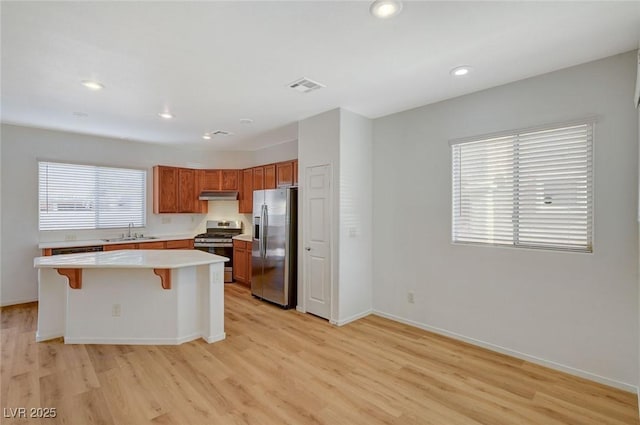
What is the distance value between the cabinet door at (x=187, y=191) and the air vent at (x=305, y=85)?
12.6 feet

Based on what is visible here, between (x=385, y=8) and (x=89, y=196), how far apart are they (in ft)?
18.5

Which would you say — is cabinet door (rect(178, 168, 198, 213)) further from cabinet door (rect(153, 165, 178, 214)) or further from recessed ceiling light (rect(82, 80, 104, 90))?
recessed ceiling light (rect(82, 80, 104, 90))

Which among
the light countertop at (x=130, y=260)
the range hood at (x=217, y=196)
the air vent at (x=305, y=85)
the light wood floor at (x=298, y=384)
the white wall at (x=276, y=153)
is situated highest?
the air vent at (x=305, y=85)

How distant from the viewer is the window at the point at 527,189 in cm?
264

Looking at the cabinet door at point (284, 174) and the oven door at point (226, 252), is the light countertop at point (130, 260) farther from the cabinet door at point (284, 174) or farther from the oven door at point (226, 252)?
the oven door at point (226, 252)

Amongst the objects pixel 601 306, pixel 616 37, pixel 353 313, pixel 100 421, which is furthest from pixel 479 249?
pixel 100 421

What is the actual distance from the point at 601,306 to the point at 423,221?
5.66 feet

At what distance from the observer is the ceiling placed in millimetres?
1949

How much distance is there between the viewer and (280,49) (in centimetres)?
239

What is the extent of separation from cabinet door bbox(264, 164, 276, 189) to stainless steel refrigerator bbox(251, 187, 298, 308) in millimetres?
682

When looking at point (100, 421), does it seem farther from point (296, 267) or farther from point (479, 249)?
point (479, 249)

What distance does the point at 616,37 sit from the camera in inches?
88.0

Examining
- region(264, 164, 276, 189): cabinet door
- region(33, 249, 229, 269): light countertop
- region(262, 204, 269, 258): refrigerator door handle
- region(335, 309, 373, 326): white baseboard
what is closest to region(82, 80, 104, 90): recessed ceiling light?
region(33, 249, 229, 269): light countertop

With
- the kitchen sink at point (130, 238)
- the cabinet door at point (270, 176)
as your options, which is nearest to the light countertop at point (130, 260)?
the kitchen sink at point (130, 238)
